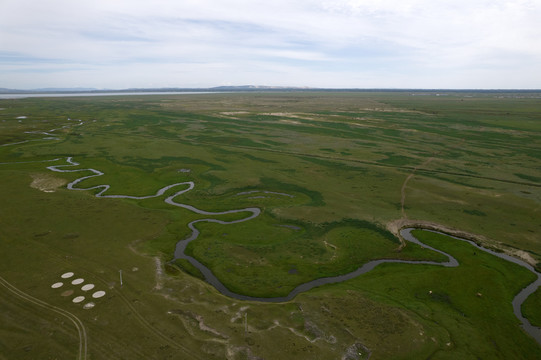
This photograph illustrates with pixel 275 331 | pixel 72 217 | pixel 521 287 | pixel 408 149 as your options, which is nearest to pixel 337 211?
pixel 521 287

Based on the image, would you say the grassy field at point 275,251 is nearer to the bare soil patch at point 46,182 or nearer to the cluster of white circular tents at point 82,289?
the cluster of white circular tents at point 82,289

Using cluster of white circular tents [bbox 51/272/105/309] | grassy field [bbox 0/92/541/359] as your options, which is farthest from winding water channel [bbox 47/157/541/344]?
cluster of white circular tents [bbox 51/272/105/309]

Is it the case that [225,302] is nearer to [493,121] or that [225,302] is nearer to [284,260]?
[284,260]

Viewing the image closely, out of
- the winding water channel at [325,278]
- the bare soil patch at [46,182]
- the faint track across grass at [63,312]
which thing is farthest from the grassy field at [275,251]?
the bare soil patch at [46,182]

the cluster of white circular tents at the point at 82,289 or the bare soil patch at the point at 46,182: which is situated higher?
the bare soil patch at the point at 46,182

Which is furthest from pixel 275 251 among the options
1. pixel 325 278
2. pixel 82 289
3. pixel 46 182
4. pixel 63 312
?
pixel 46 182

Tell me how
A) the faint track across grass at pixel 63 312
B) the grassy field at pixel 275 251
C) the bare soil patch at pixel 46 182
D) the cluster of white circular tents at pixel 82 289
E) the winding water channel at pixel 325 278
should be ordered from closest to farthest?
1. the faint track across grass at pixel 63 312
2. the grassy field at pixel 275 251
3. the cluster of white circular tents at pixel 82 289
4. the winding water channel at pixel 325 278
5. the bare soil patch at pixel 46 182

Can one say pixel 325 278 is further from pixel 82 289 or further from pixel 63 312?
pixel 63 312

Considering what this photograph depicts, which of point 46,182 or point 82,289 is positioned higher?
point 46,182

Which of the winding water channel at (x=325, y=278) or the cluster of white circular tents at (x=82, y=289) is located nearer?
the cluster of white circular tents at (x=82, y=289)

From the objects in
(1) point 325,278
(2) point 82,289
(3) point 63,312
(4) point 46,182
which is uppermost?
(4) point 46,182
